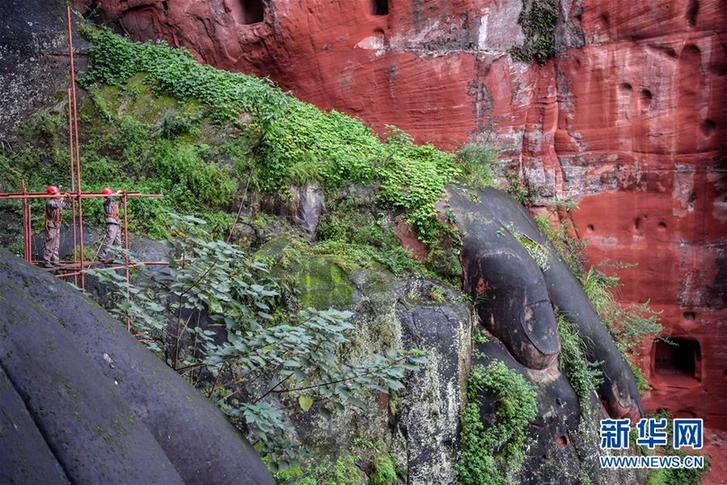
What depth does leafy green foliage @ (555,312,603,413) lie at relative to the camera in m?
9.02

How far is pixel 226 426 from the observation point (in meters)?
3.58

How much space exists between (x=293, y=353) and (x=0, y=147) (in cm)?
783

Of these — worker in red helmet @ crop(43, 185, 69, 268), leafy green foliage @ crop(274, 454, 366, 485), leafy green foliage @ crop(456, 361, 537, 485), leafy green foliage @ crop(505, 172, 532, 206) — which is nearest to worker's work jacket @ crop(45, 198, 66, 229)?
worker in red helmet @ crop(43, 185, 69, 268)

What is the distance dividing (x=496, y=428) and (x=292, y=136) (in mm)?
5241

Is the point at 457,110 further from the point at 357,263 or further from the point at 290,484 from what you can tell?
the point at 290,484

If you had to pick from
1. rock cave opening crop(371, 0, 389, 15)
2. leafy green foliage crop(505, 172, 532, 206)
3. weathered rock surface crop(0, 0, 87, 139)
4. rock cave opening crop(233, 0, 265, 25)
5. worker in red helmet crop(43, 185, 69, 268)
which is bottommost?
worker in red helmet crop(43, 185, 69, 268)

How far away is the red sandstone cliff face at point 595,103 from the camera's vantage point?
1105cm

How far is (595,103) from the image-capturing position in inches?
455

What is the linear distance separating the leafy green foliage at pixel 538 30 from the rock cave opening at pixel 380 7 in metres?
2.54

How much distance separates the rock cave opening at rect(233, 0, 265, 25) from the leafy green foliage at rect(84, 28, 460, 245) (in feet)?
5.81

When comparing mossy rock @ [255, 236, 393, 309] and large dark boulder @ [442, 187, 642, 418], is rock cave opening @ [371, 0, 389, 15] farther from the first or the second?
mossy rock @ [255, 236, 393, 309]

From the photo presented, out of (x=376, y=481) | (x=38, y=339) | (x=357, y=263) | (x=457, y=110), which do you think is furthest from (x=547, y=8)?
(x=38, y=339)

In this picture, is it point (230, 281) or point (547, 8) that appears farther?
point (547, 8)

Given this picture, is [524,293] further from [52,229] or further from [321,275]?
[52,229]
